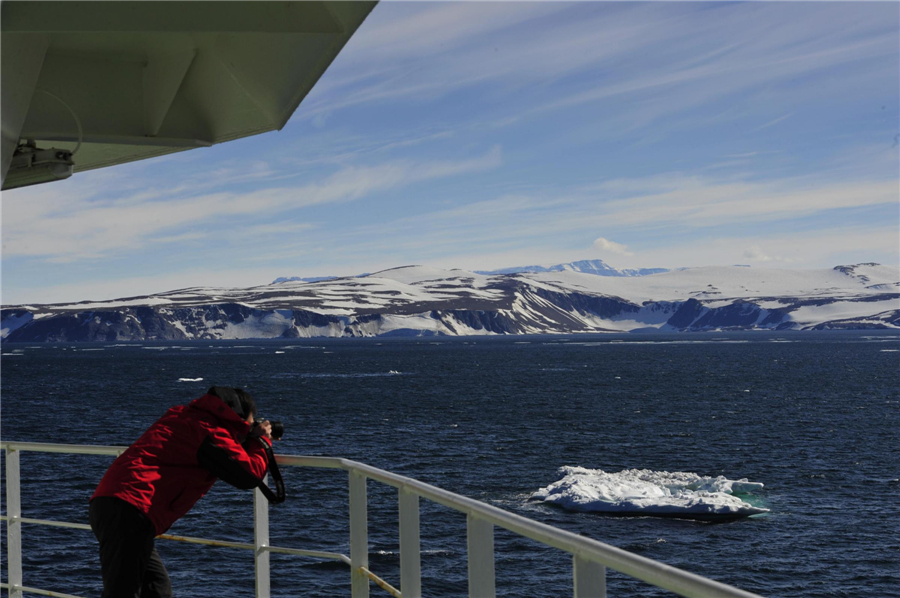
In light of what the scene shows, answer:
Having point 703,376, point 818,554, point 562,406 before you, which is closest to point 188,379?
point 562,406

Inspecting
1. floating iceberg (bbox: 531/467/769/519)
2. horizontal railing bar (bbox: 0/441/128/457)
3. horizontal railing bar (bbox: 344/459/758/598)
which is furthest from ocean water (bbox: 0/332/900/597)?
horizontal railing bar (bbox: 344/459/758/598)

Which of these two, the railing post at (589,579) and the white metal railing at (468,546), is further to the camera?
the railing post at (589,579)

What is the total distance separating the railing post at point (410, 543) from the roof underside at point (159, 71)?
1.73 metres

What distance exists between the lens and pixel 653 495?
31719mm

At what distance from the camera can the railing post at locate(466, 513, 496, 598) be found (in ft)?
7.12

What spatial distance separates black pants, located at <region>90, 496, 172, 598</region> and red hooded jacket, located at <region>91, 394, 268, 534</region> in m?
0.03

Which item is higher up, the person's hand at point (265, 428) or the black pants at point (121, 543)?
the person's hand at point (265, 428)

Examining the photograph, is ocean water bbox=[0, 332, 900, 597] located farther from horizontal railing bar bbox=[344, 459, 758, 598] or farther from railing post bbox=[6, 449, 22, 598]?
horizontal railing bar bbox=[344, 459, 758, 598]

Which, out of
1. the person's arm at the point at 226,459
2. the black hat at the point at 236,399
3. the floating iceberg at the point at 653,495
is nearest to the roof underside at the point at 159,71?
the black hat at the point at 236,399

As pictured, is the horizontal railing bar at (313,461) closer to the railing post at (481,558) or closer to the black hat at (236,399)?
the black hat at (236,399)

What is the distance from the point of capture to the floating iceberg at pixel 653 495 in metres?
30.3

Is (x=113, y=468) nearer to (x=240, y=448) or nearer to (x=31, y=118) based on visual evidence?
(x=240, y=448)

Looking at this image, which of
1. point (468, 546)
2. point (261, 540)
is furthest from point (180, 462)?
point (468, 546)

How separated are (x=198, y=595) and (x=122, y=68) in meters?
19.4
